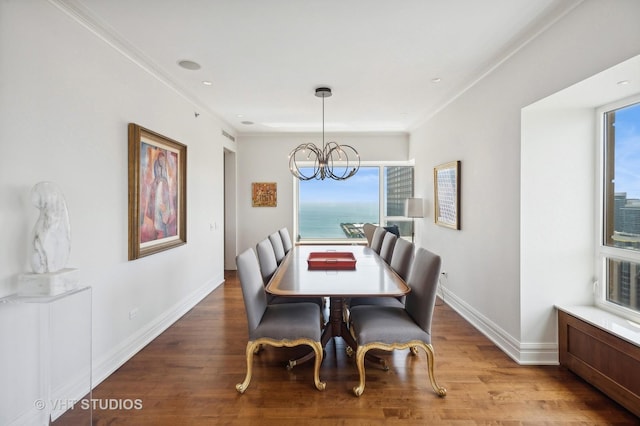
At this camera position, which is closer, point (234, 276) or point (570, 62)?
point (570, 62)

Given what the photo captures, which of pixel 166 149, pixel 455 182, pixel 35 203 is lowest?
pixel 35 203

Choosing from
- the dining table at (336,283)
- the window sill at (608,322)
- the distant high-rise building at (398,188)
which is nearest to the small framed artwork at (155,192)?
the dining table at (336,283)

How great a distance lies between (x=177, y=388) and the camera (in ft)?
7.73

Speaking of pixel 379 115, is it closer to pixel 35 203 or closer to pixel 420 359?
pixel 420 359

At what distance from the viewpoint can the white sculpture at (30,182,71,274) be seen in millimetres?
1739

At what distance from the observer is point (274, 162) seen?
6.21 meters

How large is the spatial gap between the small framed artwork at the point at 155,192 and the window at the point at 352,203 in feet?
9.14

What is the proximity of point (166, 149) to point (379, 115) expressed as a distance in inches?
118

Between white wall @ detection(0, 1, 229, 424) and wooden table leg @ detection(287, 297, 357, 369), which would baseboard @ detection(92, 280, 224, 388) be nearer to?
white wall @ detection(0, 1, 229, 424)

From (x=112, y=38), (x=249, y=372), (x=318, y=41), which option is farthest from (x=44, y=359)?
(x=318, y=41)

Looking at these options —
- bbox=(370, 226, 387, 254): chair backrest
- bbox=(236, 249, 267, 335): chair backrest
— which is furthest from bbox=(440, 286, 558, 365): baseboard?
bbox=(236, 249, 267, 335): chair backrest

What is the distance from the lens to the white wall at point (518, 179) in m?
2.02

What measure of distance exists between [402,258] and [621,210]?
5.35 feet

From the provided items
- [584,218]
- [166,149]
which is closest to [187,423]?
[166,149]
